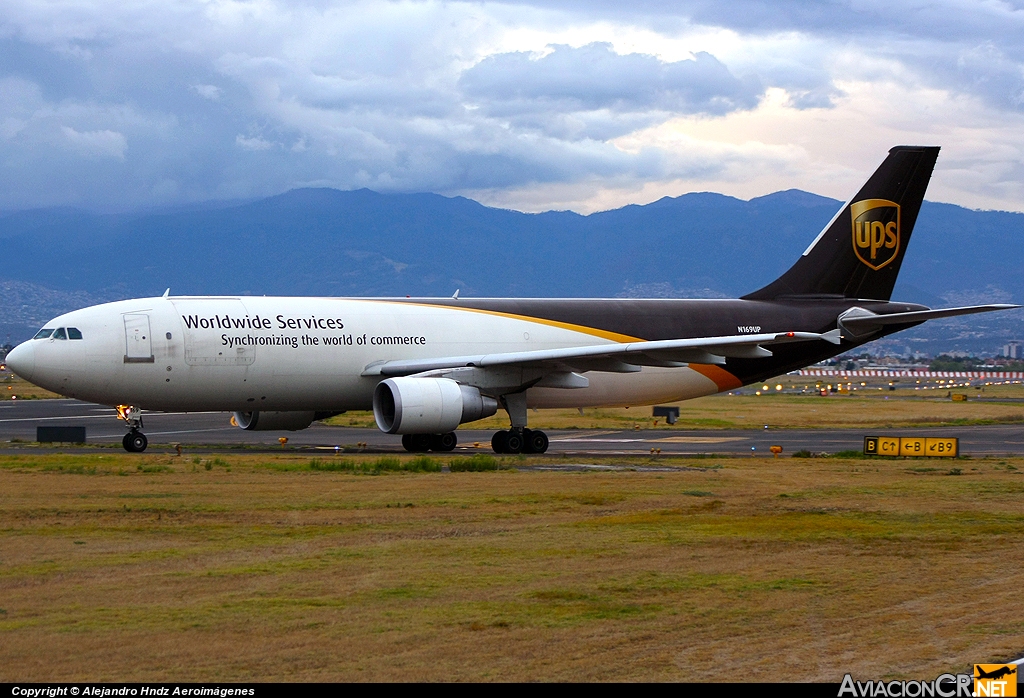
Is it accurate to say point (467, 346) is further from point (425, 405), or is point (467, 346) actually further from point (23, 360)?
point (23, 360)

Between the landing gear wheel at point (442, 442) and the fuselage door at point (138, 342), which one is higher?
the fuselage door at point (138, 342)

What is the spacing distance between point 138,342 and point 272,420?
5.63 m

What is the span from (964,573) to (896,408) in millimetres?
50431

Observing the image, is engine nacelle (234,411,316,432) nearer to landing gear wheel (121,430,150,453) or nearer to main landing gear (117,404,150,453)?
main landing gear (117,404,150,453)

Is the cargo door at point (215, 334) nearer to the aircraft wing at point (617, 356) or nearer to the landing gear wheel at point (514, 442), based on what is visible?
the aircraft wing at point (617, 356)

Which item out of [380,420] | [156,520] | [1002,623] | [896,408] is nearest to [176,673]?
[1002,623]

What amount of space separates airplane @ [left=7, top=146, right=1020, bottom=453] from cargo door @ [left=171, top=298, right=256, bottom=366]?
0.12 ft

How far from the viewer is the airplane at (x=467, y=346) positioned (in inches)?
1216

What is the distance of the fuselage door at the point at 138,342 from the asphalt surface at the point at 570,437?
4.77 meters

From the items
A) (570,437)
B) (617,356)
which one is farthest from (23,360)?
(570,437)

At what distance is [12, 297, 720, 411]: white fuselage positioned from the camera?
100 ft

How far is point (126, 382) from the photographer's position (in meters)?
30.7

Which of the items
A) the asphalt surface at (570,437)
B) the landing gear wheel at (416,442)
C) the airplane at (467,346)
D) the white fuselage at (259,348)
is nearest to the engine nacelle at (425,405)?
the airplane at (467,346)

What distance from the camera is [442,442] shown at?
34312mm
